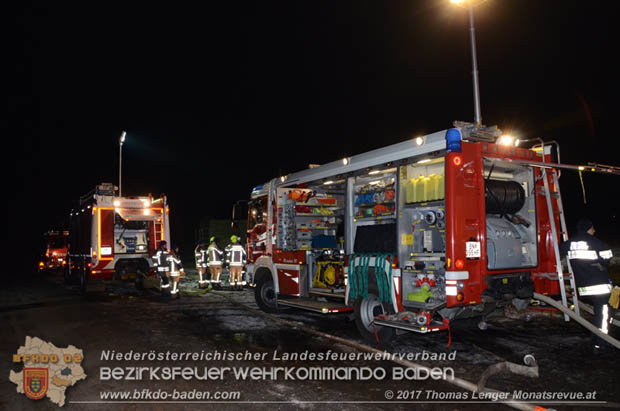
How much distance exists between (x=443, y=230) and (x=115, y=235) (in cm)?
1240

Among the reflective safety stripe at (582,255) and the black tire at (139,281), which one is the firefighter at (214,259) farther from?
the reflective safety stripe at (582,255)

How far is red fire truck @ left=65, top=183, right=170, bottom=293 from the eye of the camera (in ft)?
46.9

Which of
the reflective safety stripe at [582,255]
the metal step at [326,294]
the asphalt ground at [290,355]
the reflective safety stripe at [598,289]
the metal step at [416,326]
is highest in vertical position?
the reflective safety stripe at [582,255]

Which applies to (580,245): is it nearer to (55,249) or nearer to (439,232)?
(439,232)

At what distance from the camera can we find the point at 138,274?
14969 mm

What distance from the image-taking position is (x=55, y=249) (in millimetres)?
21797

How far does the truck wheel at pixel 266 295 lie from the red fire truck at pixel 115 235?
5.51 meters

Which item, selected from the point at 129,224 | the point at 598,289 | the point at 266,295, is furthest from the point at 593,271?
the point at 129,224

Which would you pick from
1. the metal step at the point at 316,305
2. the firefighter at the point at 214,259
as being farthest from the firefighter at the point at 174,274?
the metal step at the point at 316,305

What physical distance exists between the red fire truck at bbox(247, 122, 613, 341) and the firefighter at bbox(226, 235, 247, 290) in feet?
16.7

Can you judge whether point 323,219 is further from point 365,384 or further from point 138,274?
point 138,274

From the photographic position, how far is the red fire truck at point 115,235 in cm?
1430

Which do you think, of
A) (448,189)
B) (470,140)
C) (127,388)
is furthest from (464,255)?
(127,388)

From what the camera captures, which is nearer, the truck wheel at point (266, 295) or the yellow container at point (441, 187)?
the yellow container at point (441, 187)
